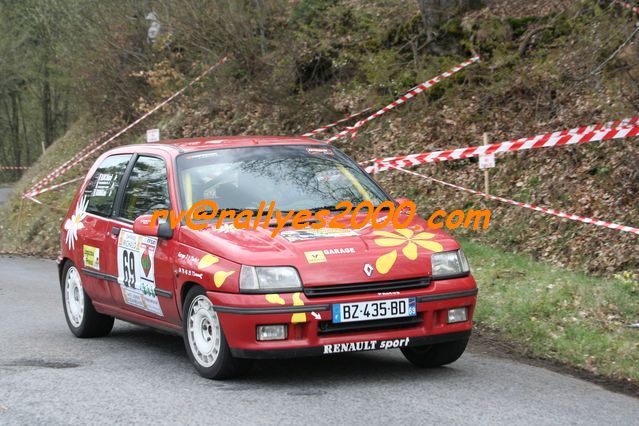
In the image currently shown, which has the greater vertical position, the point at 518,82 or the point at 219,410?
the point at 518,82

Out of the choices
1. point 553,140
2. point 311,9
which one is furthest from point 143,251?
point 311,9

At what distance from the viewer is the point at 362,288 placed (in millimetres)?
6723

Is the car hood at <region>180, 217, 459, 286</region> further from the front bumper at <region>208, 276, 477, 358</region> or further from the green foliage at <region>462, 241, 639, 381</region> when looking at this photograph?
the green foliage at <region>462, 241, 639, 381</region>

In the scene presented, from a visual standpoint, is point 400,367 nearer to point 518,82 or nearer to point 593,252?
point 593,252

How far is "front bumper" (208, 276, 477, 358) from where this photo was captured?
6594 mm

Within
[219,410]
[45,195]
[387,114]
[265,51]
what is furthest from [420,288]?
[45,195]

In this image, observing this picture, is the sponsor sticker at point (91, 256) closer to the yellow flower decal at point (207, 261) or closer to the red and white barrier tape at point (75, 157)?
the yellow flower decal at point (207, 261)

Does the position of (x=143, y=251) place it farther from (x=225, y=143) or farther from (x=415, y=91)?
(x=415, y=91)

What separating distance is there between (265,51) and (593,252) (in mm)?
11478

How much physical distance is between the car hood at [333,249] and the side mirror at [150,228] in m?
0.25

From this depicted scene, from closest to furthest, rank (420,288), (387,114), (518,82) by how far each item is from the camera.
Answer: (420,288)
(518,82)
(387,114)

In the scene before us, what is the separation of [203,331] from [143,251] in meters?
1.13

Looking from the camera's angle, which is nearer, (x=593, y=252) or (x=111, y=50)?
(x=593, y=252)

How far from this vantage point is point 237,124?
2305 centimetres
